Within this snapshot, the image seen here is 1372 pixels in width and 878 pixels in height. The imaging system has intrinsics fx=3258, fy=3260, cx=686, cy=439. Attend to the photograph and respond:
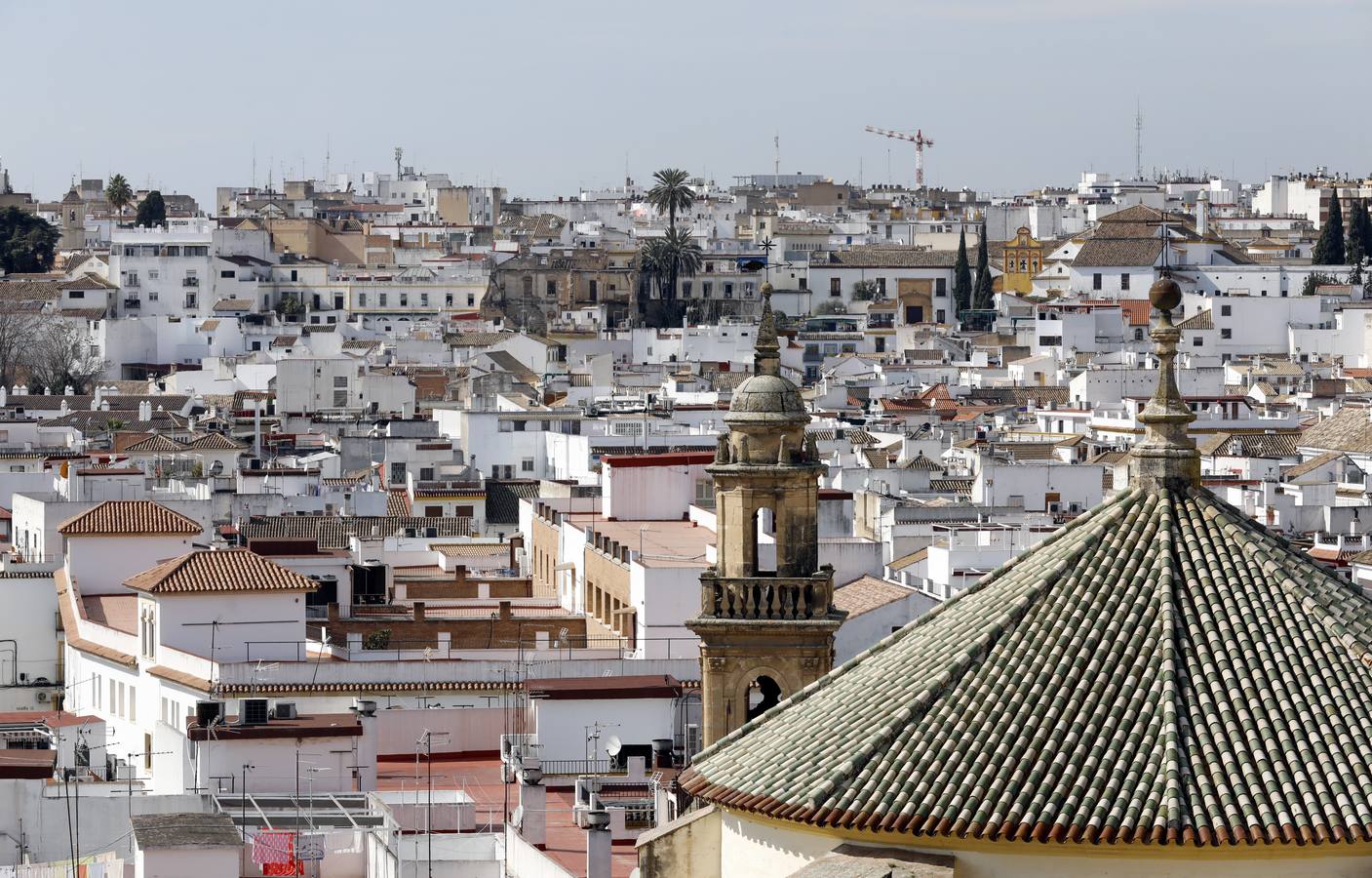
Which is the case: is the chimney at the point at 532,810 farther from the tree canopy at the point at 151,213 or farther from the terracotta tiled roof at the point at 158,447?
the tree canopy at the point at 151,213

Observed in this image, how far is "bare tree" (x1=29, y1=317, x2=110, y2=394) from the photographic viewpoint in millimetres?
91312

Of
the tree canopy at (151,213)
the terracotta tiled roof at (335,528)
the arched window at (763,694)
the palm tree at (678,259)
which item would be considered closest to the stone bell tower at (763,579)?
the arched window at (763,694)

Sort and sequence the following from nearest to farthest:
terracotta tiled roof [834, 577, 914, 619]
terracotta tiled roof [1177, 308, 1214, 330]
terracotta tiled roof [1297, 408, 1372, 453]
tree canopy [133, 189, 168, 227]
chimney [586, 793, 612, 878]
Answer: chimney [586, 793, 612, 878]
terracotta tiled roof [834, 577, 914, 619]
terracotta tiled roof [1297, 408, 1372, 453]
terracotta tiled roof [1177, 308, 1214, 330]
tree canopy [133, 189, 168, 227]

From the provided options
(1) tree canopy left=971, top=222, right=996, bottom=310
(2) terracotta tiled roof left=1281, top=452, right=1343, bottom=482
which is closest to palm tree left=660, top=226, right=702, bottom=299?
(1) tree canopy left=971, top=222, right=996, bottom=310

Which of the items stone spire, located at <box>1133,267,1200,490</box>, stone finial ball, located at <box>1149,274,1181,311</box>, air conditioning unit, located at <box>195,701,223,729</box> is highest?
stone finial ball, located at <box>1149,274,1181,311</box>

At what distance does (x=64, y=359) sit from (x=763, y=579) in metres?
74.5

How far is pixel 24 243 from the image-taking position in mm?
115938

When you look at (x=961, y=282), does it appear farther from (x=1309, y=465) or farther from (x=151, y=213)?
(x=1309, y=465)

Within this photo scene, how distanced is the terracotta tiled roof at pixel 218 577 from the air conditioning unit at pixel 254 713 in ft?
15.2

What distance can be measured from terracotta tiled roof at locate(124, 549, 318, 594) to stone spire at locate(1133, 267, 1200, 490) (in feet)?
67.9

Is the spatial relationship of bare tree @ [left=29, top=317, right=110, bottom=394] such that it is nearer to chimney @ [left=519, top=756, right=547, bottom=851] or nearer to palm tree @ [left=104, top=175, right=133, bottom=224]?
palm tree @ [left=104, top=175, right=133, bottom=224]

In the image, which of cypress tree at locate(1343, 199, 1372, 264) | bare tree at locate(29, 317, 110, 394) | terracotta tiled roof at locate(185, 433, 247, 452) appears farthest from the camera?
cypress tree at locate(1343, 199, 1372, 264)

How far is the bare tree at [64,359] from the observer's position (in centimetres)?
9131

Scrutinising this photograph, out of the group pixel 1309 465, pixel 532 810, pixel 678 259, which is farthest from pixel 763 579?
pixel 678 259
